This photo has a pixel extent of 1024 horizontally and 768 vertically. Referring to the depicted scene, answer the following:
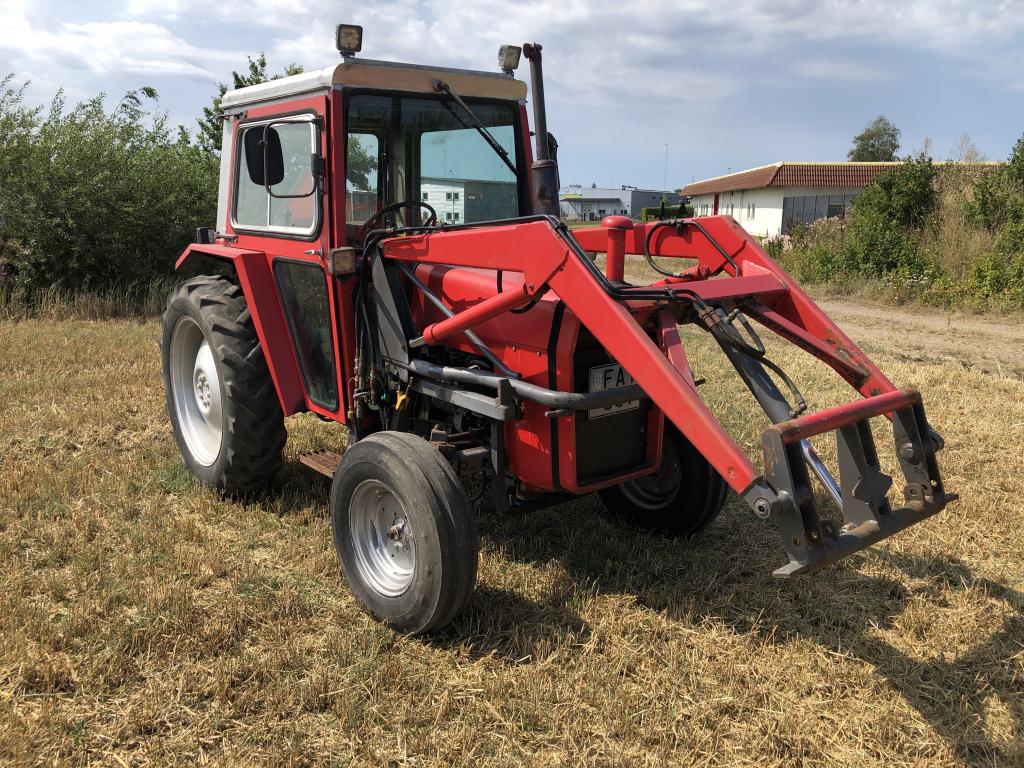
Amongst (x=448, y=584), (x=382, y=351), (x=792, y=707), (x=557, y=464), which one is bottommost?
(x=792, y=707)

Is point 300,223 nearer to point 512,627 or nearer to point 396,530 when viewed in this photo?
point 396,530

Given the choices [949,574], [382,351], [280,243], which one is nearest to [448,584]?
[382,351]

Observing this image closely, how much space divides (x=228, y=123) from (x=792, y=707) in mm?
3950

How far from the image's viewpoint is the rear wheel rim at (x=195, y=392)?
4492mm

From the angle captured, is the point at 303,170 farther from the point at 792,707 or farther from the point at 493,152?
the point at 792,707

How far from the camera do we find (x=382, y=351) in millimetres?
3654

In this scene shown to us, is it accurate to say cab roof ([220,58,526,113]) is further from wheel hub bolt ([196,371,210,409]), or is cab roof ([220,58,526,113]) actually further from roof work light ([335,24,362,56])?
wheel hub bolt ([196,371,210,409])

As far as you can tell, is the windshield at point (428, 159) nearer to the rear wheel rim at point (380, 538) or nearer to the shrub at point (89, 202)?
the rear wheel rim at point (380, 538)

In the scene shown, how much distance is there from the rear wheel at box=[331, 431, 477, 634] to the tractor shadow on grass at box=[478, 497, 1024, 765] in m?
0.45

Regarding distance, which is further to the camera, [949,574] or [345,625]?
[949,574]

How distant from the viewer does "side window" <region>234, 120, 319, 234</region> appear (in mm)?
3490

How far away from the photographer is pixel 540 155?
3309 millimetres

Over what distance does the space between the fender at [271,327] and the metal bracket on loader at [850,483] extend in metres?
2.45

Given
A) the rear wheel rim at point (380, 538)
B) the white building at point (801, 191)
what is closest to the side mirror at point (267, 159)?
the rear wheel rim at point (380, 538)
